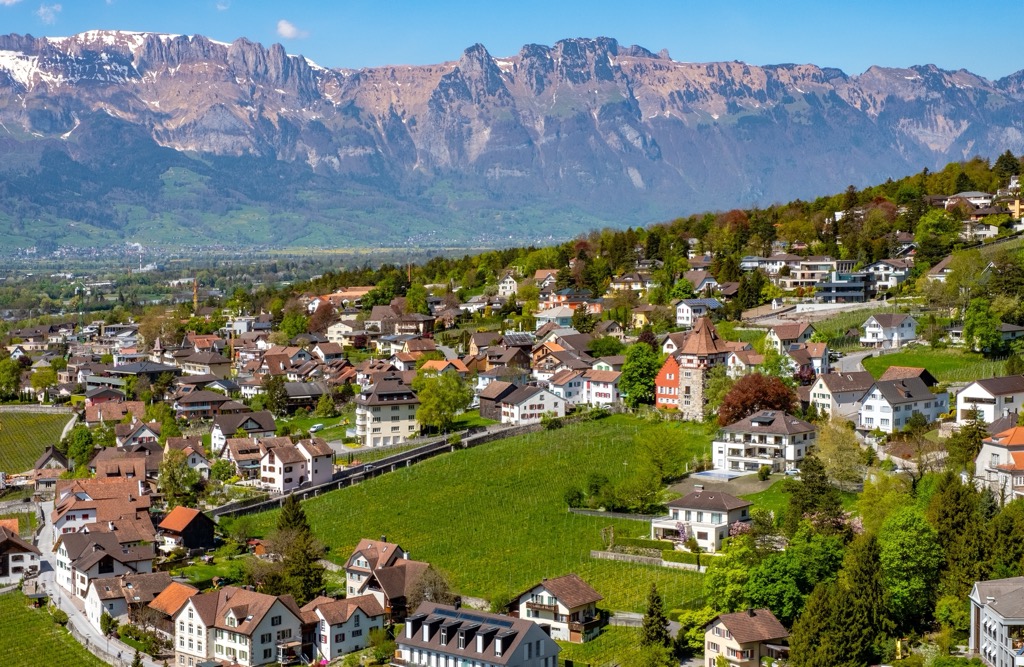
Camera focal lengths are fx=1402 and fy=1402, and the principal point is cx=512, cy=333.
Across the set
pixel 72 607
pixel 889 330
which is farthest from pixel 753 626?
pixel 889 330

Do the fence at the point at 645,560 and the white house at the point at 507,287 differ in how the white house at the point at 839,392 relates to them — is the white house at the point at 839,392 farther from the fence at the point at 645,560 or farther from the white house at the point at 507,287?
the white house at the point at 507,287

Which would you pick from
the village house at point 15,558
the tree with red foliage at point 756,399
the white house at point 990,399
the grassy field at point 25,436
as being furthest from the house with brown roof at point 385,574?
the grassy field at point 25,436

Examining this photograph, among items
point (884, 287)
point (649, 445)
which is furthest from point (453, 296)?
point (649, 445)

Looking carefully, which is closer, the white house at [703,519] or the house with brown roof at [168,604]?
the house with brown roof at [168,604]

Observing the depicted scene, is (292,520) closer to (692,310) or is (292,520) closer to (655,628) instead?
(655,628)

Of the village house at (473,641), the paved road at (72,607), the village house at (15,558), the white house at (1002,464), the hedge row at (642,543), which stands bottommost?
the paved road at (72,607)

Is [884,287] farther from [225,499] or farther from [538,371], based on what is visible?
[225,499]
